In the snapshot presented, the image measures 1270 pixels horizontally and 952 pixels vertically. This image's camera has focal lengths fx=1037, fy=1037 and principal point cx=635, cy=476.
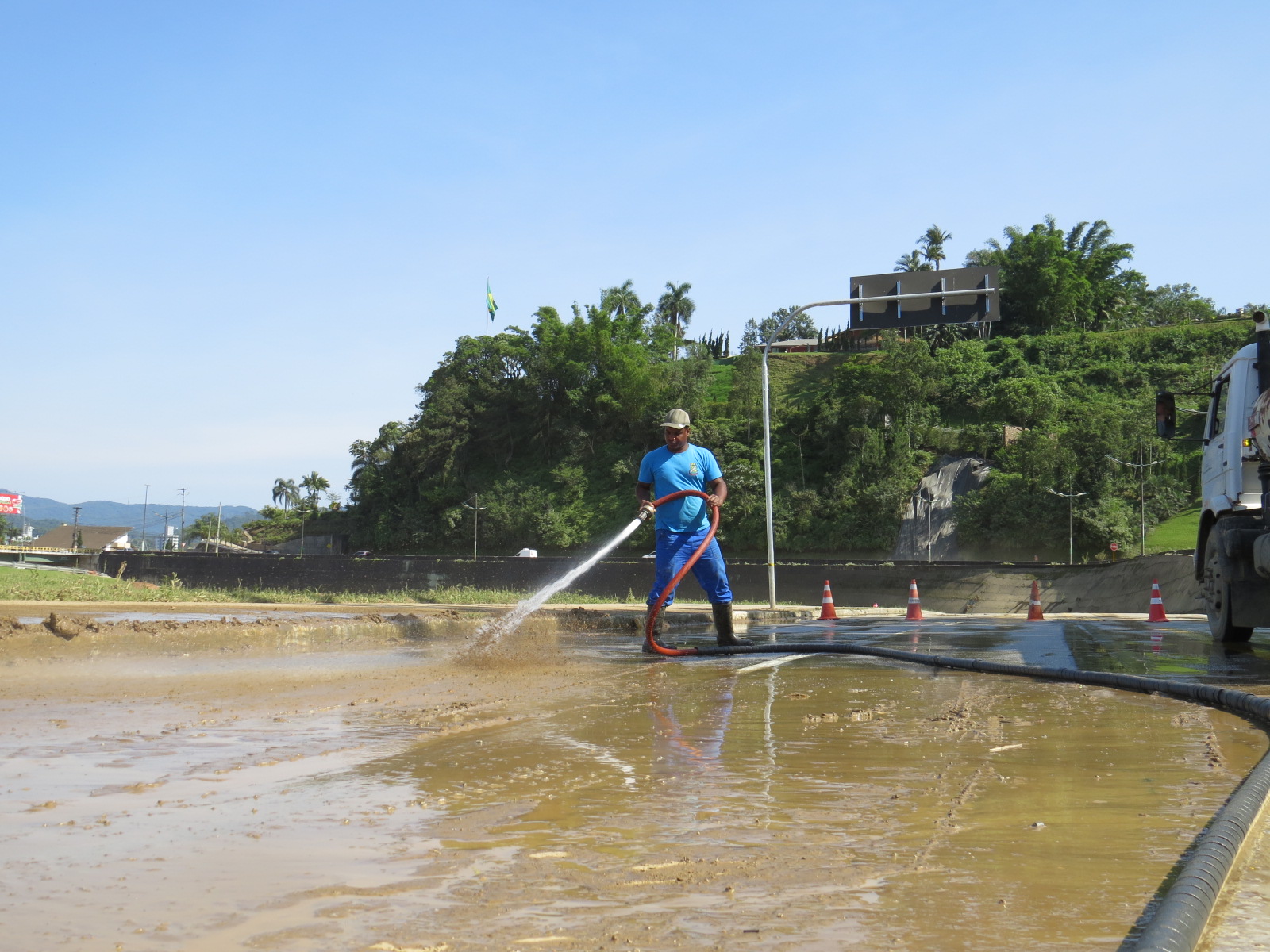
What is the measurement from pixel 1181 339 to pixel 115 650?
246ft

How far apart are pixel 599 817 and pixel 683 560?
253 inches

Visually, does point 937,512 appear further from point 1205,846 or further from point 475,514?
point 1205,846

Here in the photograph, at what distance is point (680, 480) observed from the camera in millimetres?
9867

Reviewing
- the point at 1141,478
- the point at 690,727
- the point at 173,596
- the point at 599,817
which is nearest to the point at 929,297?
the point at 173,596

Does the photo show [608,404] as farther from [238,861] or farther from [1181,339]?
[238,861]

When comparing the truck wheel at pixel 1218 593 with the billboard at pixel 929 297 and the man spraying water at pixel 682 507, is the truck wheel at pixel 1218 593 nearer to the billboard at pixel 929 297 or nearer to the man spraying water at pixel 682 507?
the man spraying water at pixel 682 507

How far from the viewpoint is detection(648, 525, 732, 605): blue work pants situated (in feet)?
32.0

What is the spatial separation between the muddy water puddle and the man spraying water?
3299 millimetres

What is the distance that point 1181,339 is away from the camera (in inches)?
2788

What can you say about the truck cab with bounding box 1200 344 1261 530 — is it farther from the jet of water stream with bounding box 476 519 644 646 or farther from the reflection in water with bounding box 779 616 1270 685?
the jet of water stream with bounding box 476 519 644 646

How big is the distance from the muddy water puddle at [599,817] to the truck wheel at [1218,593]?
4418mm

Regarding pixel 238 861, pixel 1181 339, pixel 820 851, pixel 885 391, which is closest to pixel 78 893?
pixel 238 861

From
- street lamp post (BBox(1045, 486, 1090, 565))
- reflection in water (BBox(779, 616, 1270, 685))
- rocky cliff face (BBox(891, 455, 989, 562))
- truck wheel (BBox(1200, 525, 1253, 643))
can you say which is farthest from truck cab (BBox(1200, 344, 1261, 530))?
rocky cliff face (BBox(891, 455, 989, 562))

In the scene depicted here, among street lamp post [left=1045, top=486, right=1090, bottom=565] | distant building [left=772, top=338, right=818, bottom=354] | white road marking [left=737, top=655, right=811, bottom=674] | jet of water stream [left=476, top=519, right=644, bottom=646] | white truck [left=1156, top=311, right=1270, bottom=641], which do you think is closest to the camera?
white road marking [left=737, top=655, right=811, bottom=674]
